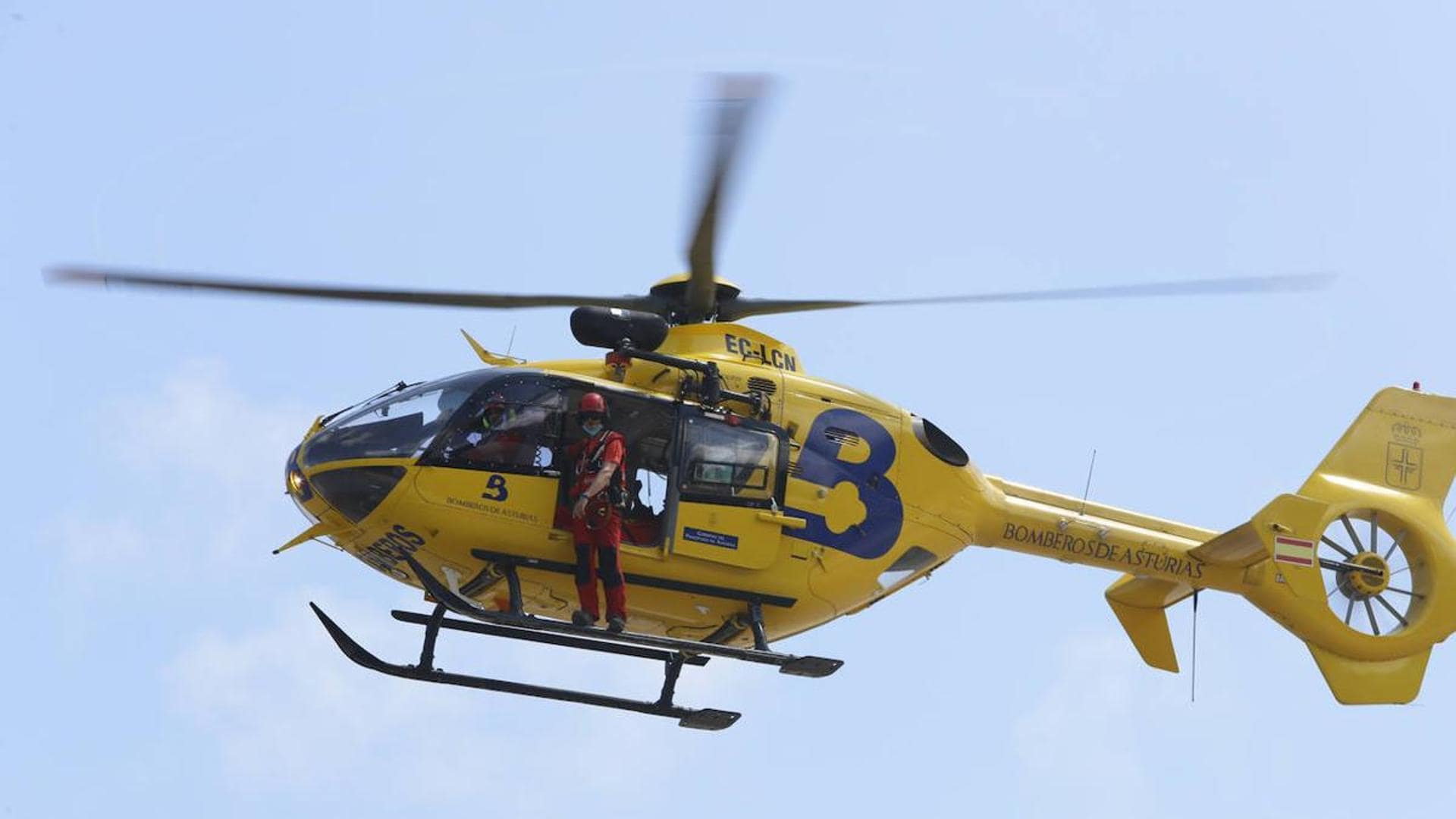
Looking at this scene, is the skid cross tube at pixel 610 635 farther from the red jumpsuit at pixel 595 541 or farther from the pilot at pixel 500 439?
the pilot at pixel 500 439

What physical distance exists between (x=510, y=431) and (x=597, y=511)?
837 mm

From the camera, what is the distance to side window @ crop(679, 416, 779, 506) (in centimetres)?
1401

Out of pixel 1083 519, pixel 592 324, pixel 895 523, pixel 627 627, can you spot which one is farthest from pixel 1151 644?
pixel 592 324

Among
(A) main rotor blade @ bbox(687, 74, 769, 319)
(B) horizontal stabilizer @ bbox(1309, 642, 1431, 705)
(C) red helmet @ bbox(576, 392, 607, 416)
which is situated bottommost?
(B) horizontal stabilizer @ bbox(1309, 642, 1431, 705)

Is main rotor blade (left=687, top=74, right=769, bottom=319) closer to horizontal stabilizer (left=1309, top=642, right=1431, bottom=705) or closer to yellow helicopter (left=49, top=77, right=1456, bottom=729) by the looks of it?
yellow helicopter (left=49, top=77, right=1456, bottom=729)

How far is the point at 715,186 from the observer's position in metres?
13.1

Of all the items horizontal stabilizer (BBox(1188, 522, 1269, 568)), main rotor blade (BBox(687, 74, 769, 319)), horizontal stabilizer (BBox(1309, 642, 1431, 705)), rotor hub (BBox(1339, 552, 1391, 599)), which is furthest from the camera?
horizontal stabilizer (BBox(1309, 642, 1431, 705))

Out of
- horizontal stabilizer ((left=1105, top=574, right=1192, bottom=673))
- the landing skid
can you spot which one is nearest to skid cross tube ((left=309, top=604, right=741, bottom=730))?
the landing skid

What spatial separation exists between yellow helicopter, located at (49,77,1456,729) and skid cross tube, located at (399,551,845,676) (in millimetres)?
19

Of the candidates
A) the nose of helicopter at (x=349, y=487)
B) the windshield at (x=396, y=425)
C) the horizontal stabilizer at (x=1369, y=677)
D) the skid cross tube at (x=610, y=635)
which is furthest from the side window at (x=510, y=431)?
the horizontal stabilizer at (x=1369, y=677)

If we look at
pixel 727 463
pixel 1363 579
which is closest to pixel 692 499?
pixel 727 463

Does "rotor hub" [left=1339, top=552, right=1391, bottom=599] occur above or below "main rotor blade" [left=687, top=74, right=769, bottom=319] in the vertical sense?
below

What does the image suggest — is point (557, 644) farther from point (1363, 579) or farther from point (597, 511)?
point (1363, 579)

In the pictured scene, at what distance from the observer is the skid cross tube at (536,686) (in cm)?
1390
